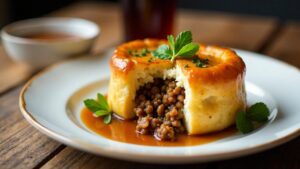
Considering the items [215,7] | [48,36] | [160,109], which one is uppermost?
[160,109]

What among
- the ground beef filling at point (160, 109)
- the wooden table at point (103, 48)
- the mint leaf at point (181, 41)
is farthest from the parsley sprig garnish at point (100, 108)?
the mint leaf at point (181, 41)

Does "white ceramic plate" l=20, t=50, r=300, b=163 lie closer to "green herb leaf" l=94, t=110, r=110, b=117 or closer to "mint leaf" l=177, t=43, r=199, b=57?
"green herb leaf" l=94, t=110, r=110, b=117

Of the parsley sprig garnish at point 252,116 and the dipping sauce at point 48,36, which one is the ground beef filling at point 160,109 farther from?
the dipping sauce at point 48,36

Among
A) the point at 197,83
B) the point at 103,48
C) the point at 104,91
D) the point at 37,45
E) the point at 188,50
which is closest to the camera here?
the point at 197,83

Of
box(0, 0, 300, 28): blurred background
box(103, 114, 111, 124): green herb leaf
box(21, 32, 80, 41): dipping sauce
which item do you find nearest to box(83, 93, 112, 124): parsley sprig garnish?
box(103, 114, 111, 124): green herb leaf

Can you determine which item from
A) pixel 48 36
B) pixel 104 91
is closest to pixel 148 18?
pixel 48 36

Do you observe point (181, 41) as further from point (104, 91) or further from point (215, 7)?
point (215, 7)

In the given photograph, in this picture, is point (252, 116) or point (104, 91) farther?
point (104, 91)

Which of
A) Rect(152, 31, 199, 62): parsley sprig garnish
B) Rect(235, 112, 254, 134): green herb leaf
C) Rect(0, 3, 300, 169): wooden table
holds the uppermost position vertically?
Rect(152, 31, 199, 62): parsley sprig garnish
